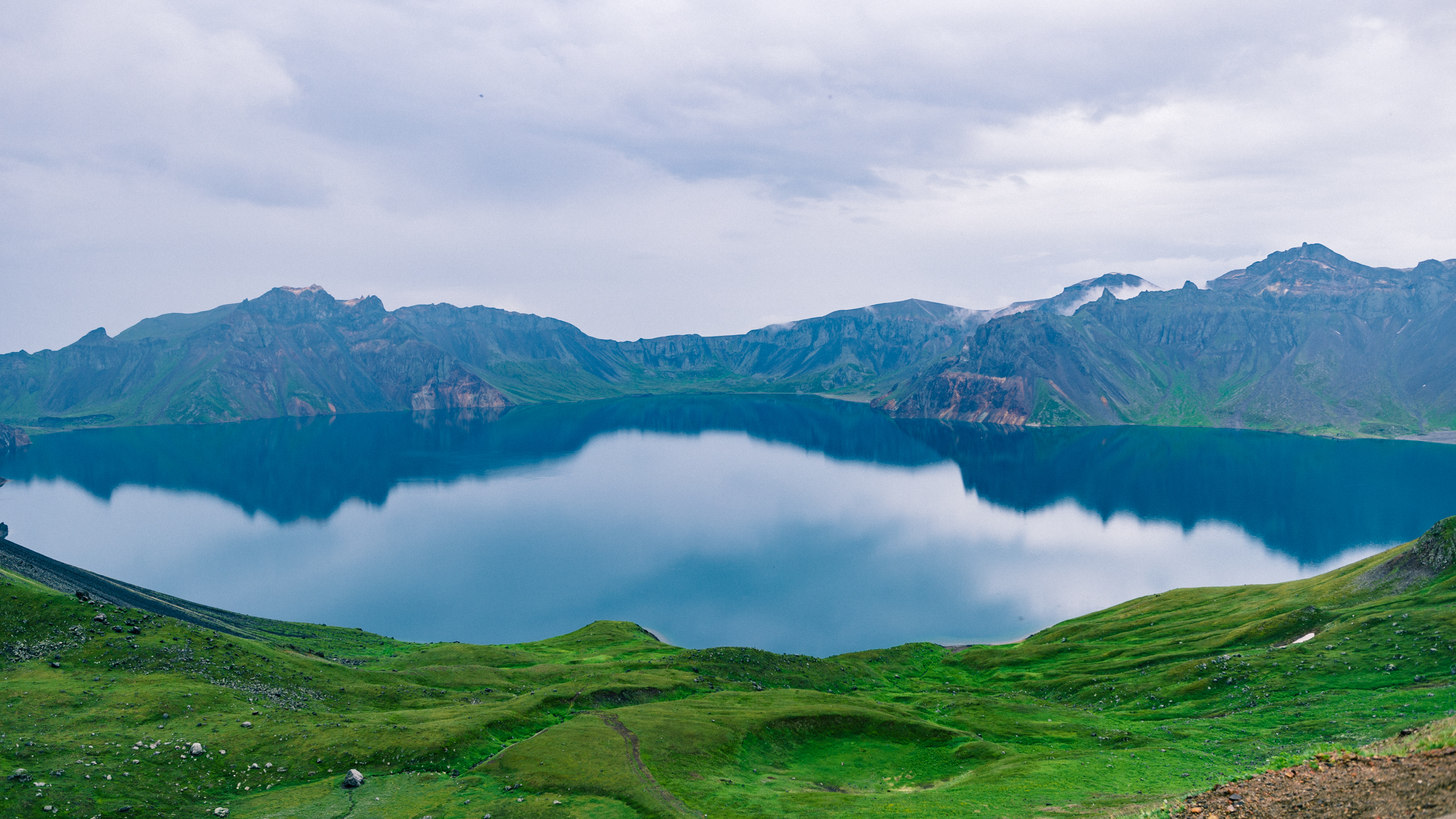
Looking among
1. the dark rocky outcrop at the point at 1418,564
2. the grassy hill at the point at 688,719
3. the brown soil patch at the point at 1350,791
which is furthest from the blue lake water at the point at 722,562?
the brown soil patch at the point at 1350,791

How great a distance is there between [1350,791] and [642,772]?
3499 centimetres

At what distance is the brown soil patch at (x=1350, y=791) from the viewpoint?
1972cm

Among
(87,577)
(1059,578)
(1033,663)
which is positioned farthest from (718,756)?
(1059,578)

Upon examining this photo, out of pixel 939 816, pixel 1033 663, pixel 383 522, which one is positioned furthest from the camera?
pixel 383 522

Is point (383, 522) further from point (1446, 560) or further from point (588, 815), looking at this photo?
point (1446, 560)

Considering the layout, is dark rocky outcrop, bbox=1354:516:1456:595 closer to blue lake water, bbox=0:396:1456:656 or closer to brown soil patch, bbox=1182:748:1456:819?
blue lake water, bbox=0:396:1456:656

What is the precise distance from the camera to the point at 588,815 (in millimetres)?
37625

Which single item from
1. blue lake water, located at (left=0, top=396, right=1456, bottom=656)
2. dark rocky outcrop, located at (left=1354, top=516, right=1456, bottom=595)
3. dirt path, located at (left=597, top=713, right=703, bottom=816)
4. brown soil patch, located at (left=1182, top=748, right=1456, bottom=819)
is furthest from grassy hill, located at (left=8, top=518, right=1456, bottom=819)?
blue lake water, located at (left=0, top=396, right=1456, bottom=656)

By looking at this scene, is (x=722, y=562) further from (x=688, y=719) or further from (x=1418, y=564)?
(x=1418, y=564)

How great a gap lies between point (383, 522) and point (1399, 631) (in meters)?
197

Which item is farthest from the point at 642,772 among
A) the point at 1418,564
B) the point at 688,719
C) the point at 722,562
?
the point at 722,562

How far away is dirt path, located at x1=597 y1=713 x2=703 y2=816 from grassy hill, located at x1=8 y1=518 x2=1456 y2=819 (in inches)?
7.2

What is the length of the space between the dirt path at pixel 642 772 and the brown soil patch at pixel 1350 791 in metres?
25.5

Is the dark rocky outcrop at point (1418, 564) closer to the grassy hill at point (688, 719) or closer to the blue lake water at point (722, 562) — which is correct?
the grassy hill at point (688, 719)
